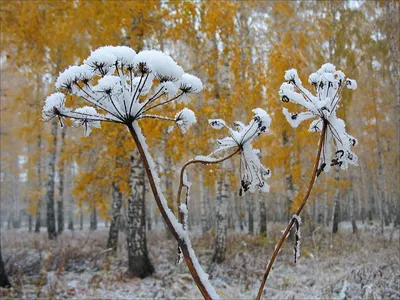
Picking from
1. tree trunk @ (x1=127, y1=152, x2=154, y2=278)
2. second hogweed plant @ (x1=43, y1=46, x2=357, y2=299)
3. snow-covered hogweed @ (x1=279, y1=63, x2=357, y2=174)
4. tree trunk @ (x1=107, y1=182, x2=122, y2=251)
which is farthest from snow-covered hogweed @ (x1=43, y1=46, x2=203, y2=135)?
tree trunk @ (x1=107, y1=182, x2=122, y2=251)

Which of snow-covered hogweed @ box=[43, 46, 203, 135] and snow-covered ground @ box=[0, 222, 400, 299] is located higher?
snow-covered hogweed @ box=[43, 46, 203, 135]

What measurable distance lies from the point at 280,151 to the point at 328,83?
360 inches

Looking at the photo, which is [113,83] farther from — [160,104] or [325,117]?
[325,117]

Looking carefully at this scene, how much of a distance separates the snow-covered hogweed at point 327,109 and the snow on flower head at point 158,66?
0.30m

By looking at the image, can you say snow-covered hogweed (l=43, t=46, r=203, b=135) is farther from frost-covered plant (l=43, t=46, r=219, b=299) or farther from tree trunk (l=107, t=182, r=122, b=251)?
tree trunk (l=107, t=182, r=122, b=251)

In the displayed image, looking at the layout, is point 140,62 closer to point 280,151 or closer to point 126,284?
point 126,284

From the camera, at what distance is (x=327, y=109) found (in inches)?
36.3

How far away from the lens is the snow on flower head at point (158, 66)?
92cm

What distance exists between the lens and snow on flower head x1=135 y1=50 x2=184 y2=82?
92cm

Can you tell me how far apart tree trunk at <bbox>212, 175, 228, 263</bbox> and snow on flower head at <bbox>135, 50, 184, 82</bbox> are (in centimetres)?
677

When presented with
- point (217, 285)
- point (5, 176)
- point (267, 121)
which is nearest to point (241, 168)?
point (267, 121)

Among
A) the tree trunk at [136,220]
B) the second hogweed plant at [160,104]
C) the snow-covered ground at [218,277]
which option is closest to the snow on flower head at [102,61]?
the second hogweed plant at [160,104]

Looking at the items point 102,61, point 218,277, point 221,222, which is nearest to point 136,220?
point 218,277

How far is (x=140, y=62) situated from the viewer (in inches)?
36.3
